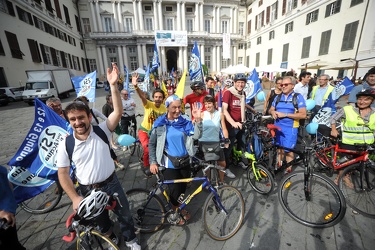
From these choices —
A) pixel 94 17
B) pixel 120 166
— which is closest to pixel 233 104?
pixel 120 166

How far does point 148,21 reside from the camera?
40.2 m

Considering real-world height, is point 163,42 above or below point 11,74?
above

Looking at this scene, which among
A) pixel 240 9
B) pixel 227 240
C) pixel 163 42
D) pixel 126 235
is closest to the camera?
pixel 126 235

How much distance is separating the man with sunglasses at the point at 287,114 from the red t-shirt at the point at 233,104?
0.68 meters

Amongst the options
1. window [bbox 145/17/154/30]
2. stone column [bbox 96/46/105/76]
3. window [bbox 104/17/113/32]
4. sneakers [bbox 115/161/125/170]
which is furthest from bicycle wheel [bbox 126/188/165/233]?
window [bbox 104/17/113/32]

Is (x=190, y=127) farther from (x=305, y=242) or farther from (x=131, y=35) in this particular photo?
(x=131, y=35)

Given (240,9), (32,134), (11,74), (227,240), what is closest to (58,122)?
(32,134)

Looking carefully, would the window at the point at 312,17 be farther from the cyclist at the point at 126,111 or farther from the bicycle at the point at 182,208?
the bicycle at the point at 182,208

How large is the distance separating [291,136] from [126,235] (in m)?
3.30

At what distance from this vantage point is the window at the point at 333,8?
18.2 metres

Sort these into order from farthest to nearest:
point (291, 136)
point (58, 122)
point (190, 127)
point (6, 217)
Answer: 1. point (291, 136)
2. point (58, 122)
3. point (190, 127)
4. point (6, 217)

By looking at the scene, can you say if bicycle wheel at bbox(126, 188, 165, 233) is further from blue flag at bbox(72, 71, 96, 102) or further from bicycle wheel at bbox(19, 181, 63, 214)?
blue flag at bbox(72, 71, 96, 102)

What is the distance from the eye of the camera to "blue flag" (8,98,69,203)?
254 centimetres

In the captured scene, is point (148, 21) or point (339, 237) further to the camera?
point (148, 21)
